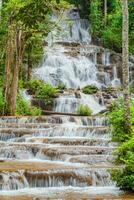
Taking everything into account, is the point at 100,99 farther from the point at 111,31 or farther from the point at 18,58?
the point at 111,31

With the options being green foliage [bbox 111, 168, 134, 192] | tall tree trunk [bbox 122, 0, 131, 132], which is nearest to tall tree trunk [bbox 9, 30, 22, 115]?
tall tree trunk [bbox 122, 0, 131, 132]

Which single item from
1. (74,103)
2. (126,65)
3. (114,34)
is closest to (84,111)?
(74,103)

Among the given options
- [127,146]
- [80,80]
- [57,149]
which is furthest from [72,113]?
[127,146]

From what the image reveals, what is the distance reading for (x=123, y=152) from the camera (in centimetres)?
1412

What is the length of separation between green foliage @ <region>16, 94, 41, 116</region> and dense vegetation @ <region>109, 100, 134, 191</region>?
8.79 metres

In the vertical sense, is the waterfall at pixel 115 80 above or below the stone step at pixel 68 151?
above

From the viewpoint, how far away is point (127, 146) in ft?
45.9

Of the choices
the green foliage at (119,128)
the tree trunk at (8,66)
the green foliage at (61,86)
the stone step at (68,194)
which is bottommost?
the stone step at (68,194)

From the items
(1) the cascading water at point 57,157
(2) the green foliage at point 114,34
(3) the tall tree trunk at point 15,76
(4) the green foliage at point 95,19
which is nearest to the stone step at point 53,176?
(1) the cascading water at point 57,157

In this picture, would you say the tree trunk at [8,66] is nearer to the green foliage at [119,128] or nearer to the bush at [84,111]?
the bush at [84,111]

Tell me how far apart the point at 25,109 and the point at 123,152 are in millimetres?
12763

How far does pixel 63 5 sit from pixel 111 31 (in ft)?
52.5

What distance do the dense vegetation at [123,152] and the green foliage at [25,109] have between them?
28.8 feet

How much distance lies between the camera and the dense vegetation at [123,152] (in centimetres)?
1237
